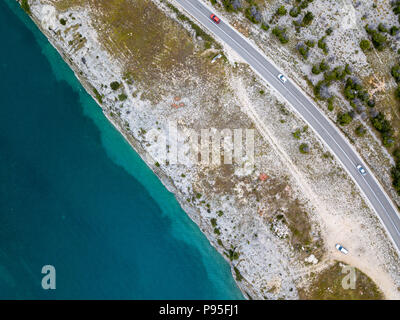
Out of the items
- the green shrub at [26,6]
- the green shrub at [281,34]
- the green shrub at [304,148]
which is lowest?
the green shrub at [304,148]

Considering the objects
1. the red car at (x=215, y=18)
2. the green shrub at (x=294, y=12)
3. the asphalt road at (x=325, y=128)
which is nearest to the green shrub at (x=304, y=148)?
the asphalt road at (x=325, y=128)

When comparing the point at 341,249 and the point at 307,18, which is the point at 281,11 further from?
the point at 341,249

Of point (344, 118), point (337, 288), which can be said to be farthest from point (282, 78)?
point (337, 288)

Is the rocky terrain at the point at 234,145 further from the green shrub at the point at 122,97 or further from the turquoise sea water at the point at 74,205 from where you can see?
the turquoise sea water at the point at 74,205

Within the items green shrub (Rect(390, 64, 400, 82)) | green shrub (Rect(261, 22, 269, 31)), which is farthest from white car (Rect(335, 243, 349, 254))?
green shrub (Rect(261, 22, 269, 31))

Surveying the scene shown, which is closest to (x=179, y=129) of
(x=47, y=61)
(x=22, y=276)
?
(x=47, y=61)

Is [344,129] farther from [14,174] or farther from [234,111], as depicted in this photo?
[14,174]
